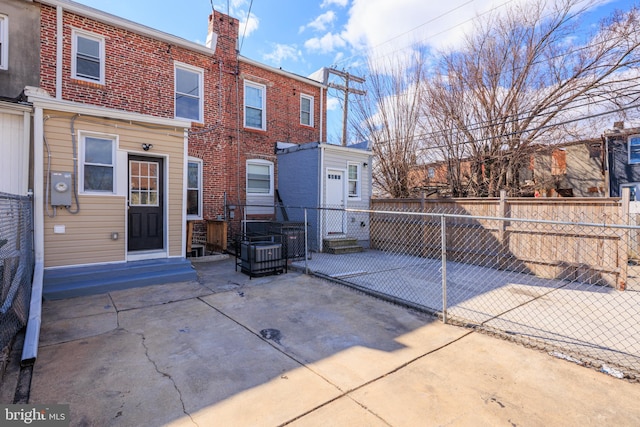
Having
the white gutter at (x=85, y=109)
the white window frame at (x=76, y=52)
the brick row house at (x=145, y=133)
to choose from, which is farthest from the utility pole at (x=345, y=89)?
the white gutter at (x=85, y=109)

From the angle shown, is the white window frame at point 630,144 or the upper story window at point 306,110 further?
the white window frame at point 630,144

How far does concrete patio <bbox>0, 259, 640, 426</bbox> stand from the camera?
7.89 feet

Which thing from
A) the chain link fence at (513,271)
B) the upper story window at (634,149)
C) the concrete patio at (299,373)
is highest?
the upper story window at (634,149)

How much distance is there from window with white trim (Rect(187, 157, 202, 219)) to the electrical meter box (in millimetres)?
4148

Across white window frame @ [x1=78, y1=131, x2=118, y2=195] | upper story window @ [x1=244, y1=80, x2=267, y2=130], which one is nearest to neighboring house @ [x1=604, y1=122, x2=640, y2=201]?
upper story window @ [x1=244, y1=80, x2=267, y2=130]

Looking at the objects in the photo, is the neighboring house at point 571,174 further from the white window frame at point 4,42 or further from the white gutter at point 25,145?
the white window frame at point 4,42

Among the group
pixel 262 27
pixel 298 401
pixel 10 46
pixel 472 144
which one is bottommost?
pixel 298 401

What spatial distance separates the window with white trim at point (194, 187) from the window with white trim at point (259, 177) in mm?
1706

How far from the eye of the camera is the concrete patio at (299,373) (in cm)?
240

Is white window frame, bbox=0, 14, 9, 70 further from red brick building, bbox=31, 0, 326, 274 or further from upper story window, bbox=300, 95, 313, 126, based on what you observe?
upper story window, bbox=300, 95, 313, 126

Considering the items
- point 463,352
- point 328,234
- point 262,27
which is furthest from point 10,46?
point 463,352

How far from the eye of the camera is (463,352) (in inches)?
135

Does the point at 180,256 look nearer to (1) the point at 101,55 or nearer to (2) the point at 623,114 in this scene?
(1) the point at 101,55

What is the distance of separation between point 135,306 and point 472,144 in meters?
12.2
